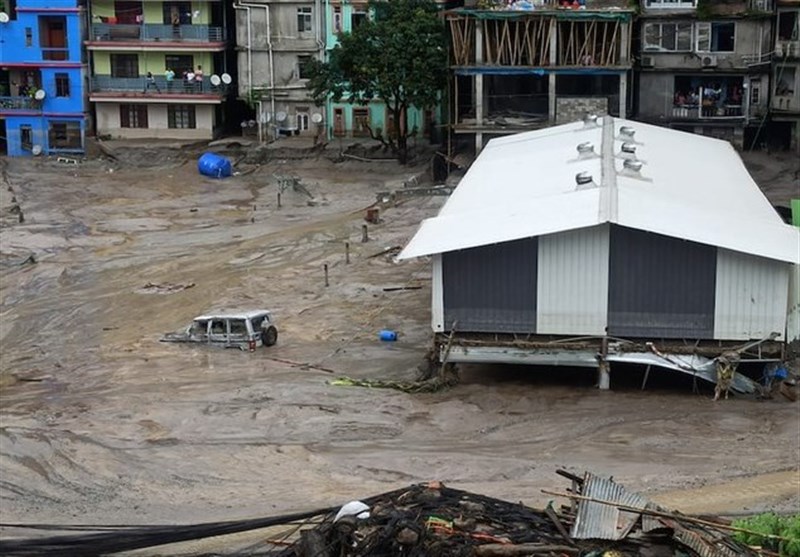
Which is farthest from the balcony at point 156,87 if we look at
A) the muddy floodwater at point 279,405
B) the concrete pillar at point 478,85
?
the muddy floodwater at point 279,405

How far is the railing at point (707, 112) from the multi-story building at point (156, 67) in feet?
69.0

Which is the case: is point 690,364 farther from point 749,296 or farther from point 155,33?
point 155,33

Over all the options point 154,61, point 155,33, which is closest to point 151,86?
point 154,61

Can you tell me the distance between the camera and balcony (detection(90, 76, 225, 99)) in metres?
64.2

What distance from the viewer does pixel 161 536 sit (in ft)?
57.5

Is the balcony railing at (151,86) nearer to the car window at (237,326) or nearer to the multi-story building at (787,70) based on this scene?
the multi-story building at (787,70)

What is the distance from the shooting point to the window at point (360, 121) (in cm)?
6397

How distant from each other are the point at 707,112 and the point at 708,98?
0.60 m

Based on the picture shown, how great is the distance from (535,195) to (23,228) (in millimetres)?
23118

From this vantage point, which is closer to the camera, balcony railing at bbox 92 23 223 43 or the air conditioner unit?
the air conditioner unit

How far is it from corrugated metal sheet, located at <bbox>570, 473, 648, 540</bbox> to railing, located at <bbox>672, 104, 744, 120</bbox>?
138 feet

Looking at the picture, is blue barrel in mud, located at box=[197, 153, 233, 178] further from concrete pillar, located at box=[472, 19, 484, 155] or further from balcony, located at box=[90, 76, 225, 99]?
concrete pillar, located at box=[472, 19, 484, 155]

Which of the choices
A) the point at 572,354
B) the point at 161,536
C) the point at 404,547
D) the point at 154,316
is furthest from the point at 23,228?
the point at 404,547

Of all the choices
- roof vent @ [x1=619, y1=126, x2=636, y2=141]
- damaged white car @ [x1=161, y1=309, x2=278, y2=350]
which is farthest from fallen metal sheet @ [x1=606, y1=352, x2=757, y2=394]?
roof vent @ [x1=619, y1=126, x2=636, y2=141]
